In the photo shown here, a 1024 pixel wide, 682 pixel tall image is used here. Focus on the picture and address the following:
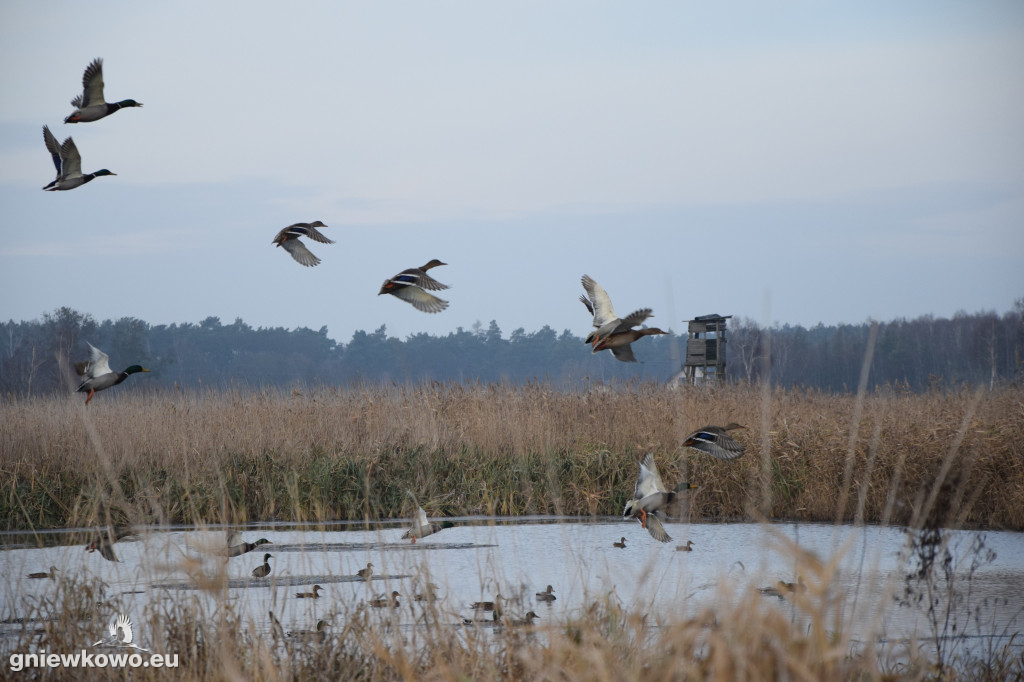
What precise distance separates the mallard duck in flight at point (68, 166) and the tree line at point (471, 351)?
41133 mm

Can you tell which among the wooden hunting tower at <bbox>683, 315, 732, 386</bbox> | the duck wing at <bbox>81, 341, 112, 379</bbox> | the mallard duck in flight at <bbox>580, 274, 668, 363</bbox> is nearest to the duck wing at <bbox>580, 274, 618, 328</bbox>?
the mallard duck in flight at <bbox>580, 274, 668, 363</bbox>

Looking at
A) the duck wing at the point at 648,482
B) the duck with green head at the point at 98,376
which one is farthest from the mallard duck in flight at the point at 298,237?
the duck wing at the point at 648,482

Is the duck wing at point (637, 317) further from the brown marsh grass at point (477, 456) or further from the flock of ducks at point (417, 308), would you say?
the brown marsh grass at point (477, 456)

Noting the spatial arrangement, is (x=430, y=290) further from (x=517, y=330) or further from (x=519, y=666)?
(x=517, y=330)

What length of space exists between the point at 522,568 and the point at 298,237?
9.81 feet

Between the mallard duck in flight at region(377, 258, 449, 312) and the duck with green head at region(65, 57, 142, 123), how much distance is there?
7.37 feet

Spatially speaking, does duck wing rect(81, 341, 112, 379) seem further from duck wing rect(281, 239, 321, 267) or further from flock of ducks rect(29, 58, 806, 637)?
duck wing rect(281, 239, 321, 267)

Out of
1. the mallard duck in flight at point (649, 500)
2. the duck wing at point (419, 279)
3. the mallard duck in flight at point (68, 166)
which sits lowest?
the mallard duck in flight at point (649, 500)

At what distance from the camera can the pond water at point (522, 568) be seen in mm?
4941

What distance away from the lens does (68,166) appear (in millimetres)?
7027

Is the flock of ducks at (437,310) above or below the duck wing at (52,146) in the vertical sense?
below

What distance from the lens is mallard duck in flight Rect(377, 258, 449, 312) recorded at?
6.62 meters

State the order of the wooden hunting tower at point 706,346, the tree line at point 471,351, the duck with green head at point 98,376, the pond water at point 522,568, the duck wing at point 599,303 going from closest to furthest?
the pond water at point 522,568, the duck wing at point 599,303, the duck with green head at point 98,376, the wooden hunting tower at point 706,346, the tree line at point 471,351

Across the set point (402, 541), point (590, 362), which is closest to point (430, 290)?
point (402, 541)
